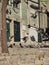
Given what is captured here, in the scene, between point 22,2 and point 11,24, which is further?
point 22,2

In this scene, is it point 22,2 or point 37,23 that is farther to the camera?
point 37,23

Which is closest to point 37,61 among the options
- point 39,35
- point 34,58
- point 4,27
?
point 34,58

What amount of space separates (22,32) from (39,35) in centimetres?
292

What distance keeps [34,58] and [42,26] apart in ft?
77.0

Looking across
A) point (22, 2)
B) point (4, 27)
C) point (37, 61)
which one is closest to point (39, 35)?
point (22, 2)

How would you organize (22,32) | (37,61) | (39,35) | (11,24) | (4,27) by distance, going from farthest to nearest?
(39,35) < (22,32) < (11,24) < (4,27) < (37,61)

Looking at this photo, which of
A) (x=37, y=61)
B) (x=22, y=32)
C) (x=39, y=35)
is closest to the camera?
(x=37, y=61)

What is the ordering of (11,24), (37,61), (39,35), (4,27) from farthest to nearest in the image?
(39,35), (11,24), (4,27), (37,61)

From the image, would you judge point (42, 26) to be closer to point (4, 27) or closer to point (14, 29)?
point (14, 29)

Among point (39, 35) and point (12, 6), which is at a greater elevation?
point (12, 6)

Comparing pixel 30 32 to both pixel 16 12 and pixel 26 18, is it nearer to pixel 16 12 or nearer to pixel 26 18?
pixel 26 18

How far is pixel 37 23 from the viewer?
29359 mm

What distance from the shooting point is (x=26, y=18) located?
27.2 meters

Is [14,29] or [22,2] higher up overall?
[22,2]
